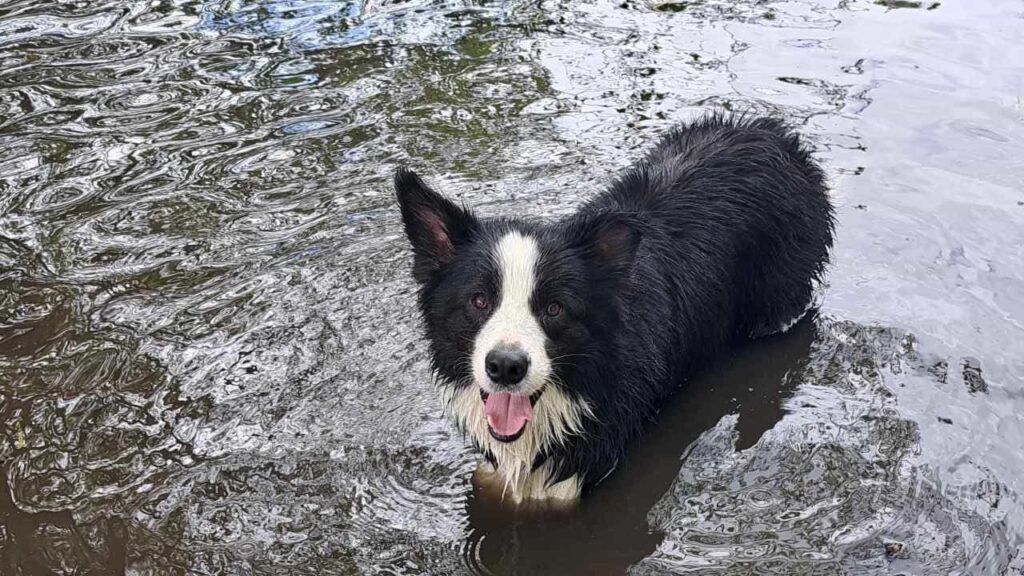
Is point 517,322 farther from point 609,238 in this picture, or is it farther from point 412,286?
point 412,286

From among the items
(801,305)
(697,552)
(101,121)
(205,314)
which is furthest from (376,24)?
(697,552)

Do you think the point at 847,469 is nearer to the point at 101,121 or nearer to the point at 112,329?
the point at 112,329

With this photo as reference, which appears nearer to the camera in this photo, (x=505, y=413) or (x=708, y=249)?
(x=505, y=413)

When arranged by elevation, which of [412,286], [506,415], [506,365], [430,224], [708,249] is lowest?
[412,286]

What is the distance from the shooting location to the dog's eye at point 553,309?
12.4ft

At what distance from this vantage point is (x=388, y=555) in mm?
4012

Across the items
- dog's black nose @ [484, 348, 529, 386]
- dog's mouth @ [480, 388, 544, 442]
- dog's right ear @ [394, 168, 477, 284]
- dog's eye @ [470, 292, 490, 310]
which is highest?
dog's right ear @ [394, 168, 477, 284]

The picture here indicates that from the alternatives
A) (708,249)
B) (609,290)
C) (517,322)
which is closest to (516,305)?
(517,322)

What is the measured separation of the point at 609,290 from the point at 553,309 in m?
0.31

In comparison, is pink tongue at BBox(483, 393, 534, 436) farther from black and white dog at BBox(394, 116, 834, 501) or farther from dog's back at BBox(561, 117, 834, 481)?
dog's back at BBox(561, 117, 834, 481)

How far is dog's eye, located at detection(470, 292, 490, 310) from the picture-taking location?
3.83 meters

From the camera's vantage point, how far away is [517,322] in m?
3.72

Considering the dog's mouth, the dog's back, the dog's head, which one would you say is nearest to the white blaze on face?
the dog's head

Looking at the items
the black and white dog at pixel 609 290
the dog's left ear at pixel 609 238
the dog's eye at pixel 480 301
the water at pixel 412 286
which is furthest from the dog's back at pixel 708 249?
the dog's eye at pixel 480 301
